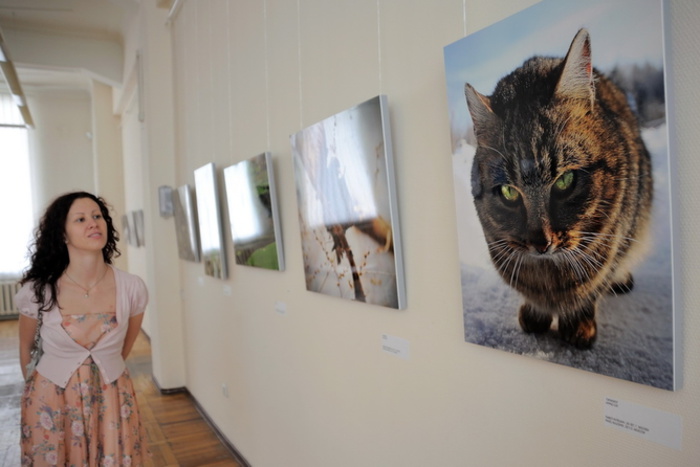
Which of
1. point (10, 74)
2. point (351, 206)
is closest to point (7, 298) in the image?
point (10, 74)

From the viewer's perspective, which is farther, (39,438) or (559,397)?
(39,438)

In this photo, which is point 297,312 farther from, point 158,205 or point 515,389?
point 158,205

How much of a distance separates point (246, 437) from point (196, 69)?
178 inches

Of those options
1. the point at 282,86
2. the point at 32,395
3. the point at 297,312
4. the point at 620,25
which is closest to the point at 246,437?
the point at 297,312

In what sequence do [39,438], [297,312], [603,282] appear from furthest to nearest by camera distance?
[297,312], [39,438], [603,282]

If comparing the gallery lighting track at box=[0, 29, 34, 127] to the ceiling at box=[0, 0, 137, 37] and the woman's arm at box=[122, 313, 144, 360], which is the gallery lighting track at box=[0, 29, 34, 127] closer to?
the ceiling at box=[0, 0, 137, 37]

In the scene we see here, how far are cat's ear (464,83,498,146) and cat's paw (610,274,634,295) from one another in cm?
70

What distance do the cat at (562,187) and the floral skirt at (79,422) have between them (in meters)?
2.96

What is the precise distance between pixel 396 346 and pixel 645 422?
139cm

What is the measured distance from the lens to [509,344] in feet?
6.45

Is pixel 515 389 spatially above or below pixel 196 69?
below

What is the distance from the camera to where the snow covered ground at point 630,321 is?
1.42 metres

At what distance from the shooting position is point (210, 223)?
5.90m

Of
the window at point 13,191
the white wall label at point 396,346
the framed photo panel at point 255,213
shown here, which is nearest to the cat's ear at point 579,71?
the white wall label at point 396,346
